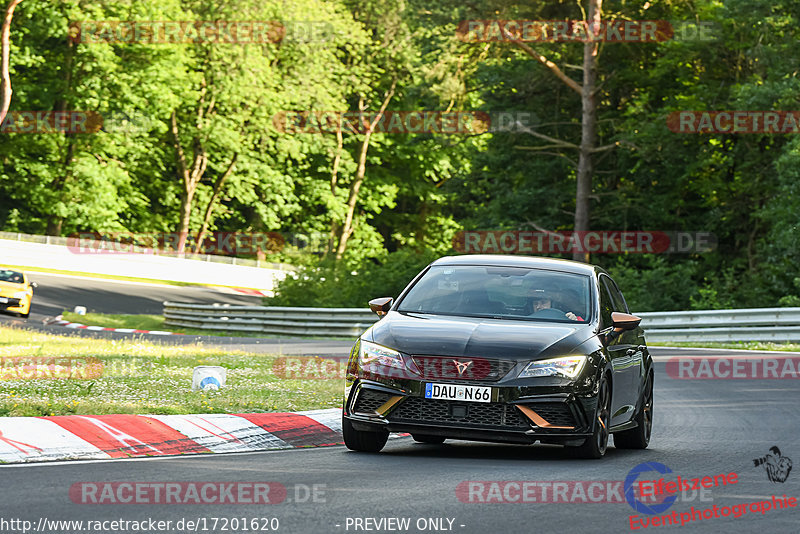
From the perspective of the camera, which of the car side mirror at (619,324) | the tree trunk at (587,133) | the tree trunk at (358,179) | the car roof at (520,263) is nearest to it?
the car side mirror at (619,324)

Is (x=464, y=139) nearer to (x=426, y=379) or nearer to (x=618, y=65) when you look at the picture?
(x=618, y=65)

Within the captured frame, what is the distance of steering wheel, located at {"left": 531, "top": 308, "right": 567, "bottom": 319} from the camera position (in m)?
10.2

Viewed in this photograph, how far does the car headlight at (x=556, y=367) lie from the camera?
30.1 feet

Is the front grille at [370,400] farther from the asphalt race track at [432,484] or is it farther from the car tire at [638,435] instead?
the car tire at [638,435]

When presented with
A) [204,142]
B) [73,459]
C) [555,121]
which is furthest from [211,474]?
[204,142]

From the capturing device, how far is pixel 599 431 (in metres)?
9.64

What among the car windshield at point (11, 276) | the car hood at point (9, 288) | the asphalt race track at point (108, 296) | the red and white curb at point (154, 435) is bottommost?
the asphalt race track at point (108, 296)

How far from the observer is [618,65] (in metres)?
41.8

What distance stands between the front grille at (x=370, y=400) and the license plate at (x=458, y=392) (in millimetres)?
346

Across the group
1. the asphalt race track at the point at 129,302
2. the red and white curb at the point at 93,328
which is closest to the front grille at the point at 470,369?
the asphalt race track at the point at 129,302

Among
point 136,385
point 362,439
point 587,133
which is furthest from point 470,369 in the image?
point 587,133

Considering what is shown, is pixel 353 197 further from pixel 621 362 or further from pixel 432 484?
pixel 432 484

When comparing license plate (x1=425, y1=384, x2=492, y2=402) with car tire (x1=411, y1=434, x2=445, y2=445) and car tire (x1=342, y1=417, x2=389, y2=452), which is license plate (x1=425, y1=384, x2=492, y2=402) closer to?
car tire (x1=342, y1=417, x2=389, y2=452)

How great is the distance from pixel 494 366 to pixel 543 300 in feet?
4.82
